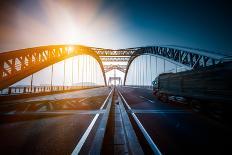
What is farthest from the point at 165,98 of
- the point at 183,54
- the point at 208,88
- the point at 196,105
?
the point at 183,54

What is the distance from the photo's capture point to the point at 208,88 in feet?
31.2

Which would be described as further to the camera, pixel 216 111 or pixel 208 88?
pixel 208 88

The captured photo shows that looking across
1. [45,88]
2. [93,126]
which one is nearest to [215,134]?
[93,126]

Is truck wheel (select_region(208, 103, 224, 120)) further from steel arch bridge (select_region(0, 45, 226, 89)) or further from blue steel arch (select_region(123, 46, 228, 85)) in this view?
blue steel arch (select_region(123, 46, 228, 85))

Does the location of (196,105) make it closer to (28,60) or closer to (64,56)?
(28,60)

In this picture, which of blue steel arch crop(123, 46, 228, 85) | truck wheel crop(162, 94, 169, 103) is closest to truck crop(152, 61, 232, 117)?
truck wheel crop(162, 94, 169, 103)

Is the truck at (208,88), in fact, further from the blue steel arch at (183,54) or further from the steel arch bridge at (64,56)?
the blue steel arch at (183,54)

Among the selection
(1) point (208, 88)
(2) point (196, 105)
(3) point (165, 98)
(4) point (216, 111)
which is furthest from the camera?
(3) point (165, 98)

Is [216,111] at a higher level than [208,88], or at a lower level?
lower

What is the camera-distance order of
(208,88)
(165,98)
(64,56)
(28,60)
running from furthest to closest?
(64,56) → (28,60) → (165,98) → (208,88)

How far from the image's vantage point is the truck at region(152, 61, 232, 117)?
Answer: 8039mm

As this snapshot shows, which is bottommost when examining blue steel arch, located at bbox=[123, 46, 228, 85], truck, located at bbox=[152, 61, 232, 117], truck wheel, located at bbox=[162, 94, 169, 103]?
truck wheel, located at bbox=[162, 94, 169, 103]

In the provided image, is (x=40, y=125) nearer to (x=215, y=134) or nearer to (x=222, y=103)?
(x=215, y=134)

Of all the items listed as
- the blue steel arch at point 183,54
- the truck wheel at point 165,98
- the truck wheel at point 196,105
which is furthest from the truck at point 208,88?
the blue steel arch at point 183,54
